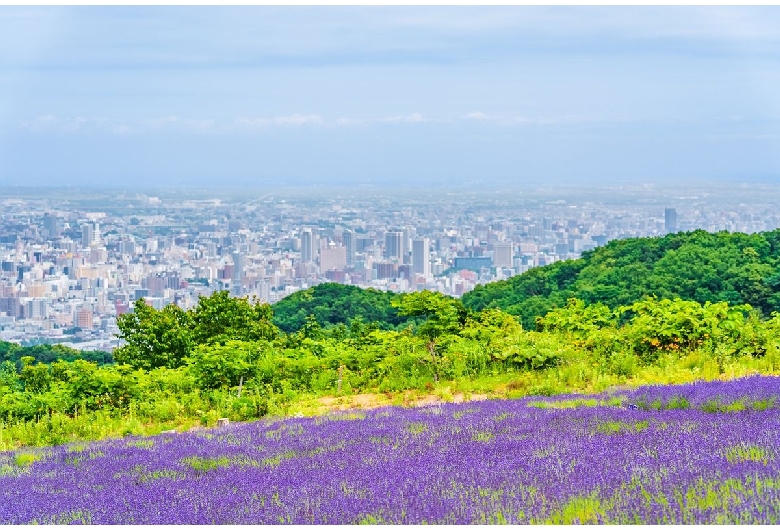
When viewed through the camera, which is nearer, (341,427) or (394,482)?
(394,482)

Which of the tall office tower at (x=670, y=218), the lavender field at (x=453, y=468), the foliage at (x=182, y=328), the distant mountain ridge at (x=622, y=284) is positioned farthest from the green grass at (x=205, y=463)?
the tall office tower at (x=670, y=218)

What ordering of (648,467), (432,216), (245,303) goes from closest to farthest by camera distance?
(648,467) → (245,303) → (432,216)

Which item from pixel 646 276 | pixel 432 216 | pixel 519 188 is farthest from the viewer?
pixel 519 188

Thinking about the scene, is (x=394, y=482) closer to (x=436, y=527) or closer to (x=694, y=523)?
(x=436, y=527)

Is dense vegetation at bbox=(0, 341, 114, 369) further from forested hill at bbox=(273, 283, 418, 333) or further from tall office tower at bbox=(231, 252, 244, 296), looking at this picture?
tall office tower at bbox=(231, 252, 244, 296)

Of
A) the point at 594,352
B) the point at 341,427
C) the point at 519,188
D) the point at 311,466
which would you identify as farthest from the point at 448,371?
the point at 519,188

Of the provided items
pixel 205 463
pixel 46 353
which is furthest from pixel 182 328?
pixel 205 463

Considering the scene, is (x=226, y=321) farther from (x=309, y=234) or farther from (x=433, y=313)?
(x=309, y=234)
